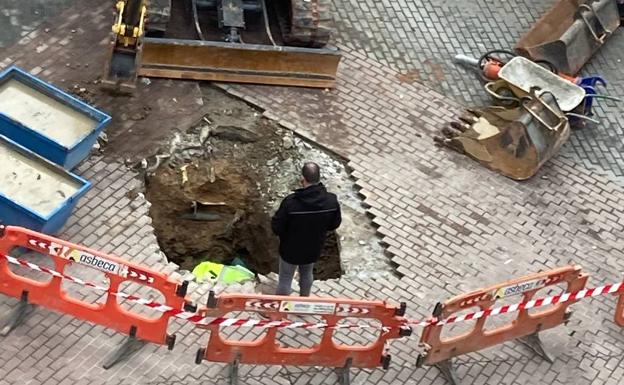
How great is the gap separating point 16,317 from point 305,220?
2.89 m

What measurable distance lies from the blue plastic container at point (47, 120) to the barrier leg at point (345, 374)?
3551 millimetres

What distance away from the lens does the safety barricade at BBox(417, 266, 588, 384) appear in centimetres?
1041

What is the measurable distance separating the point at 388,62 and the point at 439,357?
5.09 metres

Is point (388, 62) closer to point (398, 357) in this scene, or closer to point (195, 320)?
point (398, 357)

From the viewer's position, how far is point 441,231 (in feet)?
41.2

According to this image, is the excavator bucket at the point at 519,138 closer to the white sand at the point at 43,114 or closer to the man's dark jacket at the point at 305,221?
the man's dark jacket at the point at 305,221

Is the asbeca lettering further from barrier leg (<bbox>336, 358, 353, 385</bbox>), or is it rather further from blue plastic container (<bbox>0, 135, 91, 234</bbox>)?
barrier leg (<bbox>336, 358, 353, 385</bbox>)

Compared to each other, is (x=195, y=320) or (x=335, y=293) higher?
(x=195, y=320)

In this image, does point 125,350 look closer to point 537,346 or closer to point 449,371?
point 449,371

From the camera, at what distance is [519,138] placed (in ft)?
43.8

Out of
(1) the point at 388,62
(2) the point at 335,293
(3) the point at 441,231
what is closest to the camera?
(2) the point at 335,293

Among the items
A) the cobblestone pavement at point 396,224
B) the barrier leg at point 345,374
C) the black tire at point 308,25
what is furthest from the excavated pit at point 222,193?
the barrier leg at point 345,374

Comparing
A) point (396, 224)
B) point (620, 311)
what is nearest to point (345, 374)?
point (396, 224)

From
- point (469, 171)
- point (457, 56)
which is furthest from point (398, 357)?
point (457, 56)
